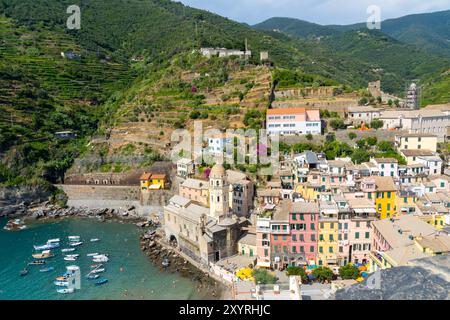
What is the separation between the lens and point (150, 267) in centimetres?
2589

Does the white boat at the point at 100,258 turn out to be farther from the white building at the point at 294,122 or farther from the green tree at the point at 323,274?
the white building at the point at 294,122

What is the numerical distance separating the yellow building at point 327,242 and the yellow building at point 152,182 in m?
19.0

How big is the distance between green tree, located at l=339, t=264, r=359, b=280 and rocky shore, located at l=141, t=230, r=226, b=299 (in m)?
6.72

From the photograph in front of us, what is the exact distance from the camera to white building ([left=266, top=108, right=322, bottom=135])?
36875 millimetres

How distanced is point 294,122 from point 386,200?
1402cm

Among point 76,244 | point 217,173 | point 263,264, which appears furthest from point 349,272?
point 76,244

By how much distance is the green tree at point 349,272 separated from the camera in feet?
67.0

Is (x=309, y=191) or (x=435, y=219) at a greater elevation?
(x=309, y=191)

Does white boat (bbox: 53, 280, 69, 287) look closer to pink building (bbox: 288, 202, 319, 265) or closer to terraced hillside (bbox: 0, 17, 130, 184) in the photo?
pink building (bbox: 288, 202, 319, 265)

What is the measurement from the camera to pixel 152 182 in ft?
124

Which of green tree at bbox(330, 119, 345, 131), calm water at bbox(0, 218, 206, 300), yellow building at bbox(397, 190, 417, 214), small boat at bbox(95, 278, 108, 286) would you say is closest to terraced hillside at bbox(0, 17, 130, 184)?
calm water at bbox(0, 218, 206, 300)

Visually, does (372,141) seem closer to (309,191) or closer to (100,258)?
(309,191)
